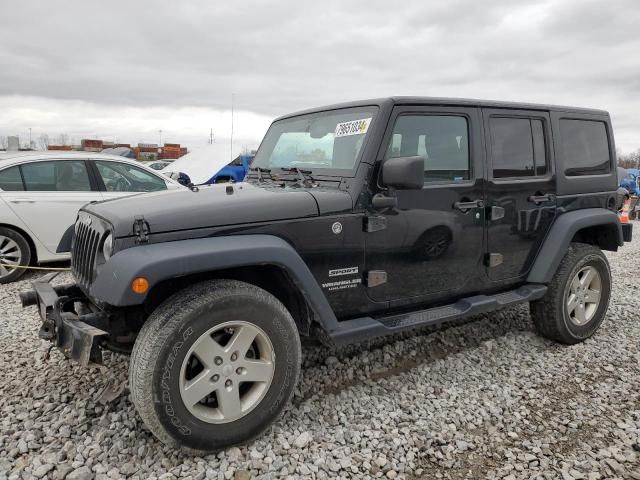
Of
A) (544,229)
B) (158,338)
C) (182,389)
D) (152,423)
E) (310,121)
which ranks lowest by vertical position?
(152,423)

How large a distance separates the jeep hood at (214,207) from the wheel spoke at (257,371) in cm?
76

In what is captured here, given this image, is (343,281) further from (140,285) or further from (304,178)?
(140,285)

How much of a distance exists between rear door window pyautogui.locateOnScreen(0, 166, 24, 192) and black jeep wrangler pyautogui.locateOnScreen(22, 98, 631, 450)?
3614mm

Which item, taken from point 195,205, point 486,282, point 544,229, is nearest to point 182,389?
point 195,205

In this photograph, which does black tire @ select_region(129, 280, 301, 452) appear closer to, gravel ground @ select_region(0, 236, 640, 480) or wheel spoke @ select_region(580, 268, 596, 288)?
gravel ground @ select_region(0, 236, 640, 480)

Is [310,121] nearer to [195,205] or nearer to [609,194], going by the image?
[195,205]

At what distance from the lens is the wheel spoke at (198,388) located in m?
2.40

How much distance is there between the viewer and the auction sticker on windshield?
3.05 m

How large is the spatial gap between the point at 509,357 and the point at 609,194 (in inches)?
70.2

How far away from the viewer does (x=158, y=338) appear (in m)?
2.30

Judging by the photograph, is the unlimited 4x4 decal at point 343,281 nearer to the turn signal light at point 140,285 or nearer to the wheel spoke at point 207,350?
→ the wheel spoke at point 207,350

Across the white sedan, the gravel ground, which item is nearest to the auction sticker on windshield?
the gravel ground

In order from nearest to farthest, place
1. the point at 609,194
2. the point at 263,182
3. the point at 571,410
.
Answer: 1. the point at 571,410
2. the point at 263,182
3. the point at 609,194

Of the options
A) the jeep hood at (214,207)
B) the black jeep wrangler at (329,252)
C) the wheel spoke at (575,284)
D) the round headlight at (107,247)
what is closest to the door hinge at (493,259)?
the black jeep wrangler at (329,252)
